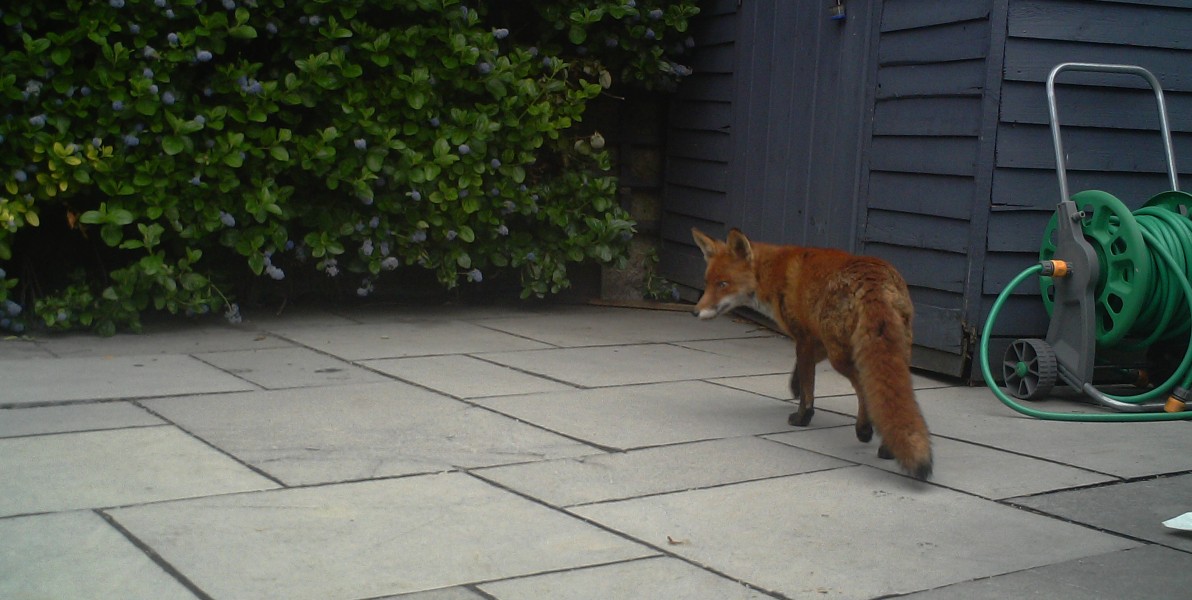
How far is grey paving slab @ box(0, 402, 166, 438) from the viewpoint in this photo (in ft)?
14.2

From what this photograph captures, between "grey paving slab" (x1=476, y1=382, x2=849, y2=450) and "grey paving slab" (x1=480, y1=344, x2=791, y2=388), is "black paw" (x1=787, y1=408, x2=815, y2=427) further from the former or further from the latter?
"grey paving slab" (x1=480, y1=344, x2=791, y2=388)

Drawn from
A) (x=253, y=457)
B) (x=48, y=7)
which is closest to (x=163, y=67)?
(x=48, y=7)

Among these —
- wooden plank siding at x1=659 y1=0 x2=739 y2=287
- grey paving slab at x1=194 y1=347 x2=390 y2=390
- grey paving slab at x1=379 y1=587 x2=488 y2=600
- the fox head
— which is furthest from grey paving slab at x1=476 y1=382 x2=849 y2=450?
wooden plank siding at x1=659 y1=0 x2=739 y2=287

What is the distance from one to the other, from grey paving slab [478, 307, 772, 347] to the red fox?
1.76 metres

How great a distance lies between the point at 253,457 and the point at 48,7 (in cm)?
335

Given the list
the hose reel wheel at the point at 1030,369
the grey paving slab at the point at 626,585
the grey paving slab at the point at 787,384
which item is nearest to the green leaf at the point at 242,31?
the grey paving slab at the point at 787,384

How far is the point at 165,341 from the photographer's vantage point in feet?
20.6

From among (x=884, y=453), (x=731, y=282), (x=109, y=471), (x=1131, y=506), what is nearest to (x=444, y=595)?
(x=109, y=471)

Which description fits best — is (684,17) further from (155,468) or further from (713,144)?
(155,468)

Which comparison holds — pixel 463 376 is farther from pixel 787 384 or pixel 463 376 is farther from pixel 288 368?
pixel 787 384

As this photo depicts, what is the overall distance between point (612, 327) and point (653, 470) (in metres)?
3.31

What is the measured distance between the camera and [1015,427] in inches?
195

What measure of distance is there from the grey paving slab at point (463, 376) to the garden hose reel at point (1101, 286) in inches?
85.7

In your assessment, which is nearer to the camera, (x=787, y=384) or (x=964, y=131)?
(x=964, y=131)
